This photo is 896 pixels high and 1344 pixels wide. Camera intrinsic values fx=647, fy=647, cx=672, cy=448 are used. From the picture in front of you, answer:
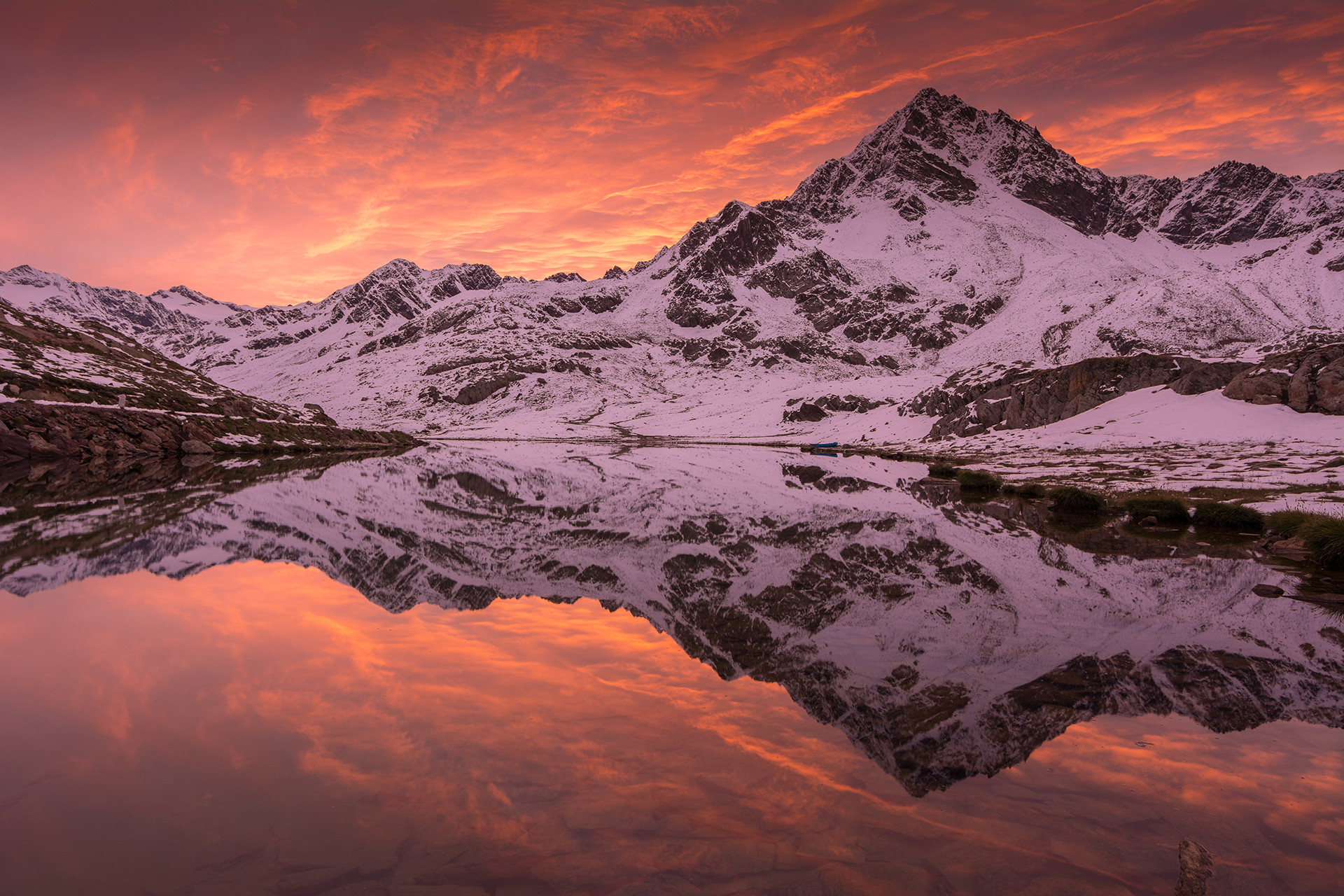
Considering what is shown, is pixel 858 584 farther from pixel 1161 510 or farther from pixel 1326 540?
pixel 1161 510

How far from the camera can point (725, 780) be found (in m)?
5.63

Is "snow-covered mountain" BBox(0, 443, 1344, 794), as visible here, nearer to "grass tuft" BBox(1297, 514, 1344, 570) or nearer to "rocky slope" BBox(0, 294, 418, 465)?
"grass tuft" BBox(1297, 514, 1344, 570)

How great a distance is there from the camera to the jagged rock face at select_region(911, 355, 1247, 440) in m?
51.1

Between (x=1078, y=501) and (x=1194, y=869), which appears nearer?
(x=1194, y=869)

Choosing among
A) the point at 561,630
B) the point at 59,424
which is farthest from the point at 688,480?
the point at 59,424

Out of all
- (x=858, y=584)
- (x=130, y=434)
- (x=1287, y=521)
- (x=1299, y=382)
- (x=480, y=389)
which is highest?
(x=480, y=389)

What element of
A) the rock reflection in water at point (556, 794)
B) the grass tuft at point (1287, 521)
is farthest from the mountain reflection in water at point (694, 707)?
the grass tuft at point (1287, 521)

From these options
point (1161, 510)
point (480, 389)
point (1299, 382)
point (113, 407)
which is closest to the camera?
point (1161, 510)

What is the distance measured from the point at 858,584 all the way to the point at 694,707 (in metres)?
7.10

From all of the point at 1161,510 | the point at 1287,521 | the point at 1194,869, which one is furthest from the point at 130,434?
the point at 1287,521

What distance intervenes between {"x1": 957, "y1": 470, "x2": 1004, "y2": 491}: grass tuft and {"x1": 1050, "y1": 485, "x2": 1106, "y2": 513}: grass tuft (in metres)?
7.25

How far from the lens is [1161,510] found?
2214cm

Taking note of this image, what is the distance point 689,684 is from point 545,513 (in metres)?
17.8

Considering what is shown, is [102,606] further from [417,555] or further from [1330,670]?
[1330,670]
